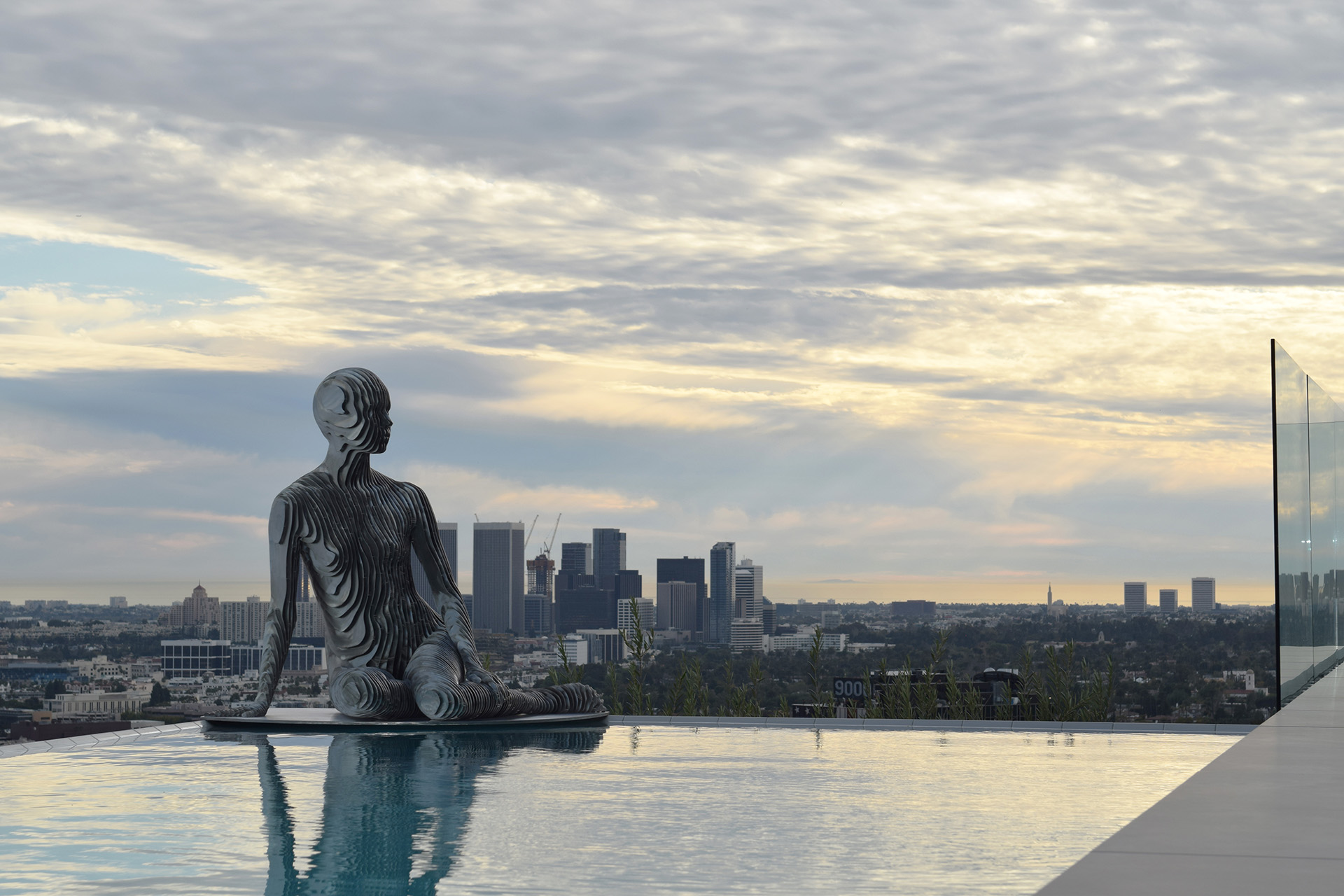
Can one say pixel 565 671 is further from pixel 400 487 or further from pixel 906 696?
pixel 400 487

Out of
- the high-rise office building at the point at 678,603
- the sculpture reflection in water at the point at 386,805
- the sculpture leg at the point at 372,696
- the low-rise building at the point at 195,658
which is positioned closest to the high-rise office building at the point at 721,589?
the high-rise office building at the point at 678,603

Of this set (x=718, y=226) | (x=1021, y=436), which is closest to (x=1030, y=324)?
(x=1021, y=436)

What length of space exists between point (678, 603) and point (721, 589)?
10.3ft

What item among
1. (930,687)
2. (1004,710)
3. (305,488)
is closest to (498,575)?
(930,687)

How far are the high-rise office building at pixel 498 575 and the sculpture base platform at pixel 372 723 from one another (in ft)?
54.4

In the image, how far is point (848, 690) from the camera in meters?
12.5

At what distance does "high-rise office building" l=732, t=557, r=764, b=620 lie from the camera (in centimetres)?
3531

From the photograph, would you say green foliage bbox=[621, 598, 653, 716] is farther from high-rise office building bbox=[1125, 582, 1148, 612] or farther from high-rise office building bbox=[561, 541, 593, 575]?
high-rise office building bbox=[561, 541, 593, 575]

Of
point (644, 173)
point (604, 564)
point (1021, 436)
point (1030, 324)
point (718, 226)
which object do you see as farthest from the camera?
point (604, 564)

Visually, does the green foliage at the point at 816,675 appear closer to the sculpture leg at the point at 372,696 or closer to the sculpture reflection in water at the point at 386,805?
the sculpture reflection in water at the point at 386,805

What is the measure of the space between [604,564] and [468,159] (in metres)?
24.3

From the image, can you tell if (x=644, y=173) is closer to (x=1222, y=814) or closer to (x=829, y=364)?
(x=829, y=364)

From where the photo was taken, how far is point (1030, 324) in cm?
2358

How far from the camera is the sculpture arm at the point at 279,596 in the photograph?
970cm
